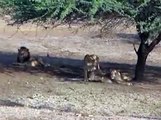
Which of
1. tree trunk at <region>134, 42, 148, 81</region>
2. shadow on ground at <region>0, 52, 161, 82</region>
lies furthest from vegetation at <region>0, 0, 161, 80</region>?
shadow on ground at <region>0, 52, 161, 82</region>

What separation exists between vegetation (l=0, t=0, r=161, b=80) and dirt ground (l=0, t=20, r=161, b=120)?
64.4 inches

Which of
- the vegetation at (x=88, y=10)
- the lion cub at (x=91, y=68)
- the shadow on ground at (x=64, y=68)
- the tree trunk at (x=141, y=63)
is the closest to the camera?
the vegetation at (x=88, y=10)

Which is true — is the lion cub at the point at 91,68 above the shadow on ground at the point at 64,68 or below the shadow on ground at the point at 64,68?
above

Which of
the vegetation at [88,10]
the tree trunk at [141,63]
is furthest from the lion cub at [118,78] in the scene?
the vegetation at [88,10]

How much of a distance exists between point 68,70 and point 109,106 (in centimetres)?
654

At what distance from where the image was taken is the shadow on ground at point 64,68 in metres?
19.9

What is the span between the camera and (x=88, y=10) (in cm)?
1712

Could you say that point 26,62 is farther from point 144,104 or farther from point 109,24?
point 144,104

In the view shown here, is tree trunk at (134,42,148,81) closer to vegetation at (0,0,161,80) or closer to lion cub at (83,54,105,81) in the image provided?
vegetation at (0,0,161,80)

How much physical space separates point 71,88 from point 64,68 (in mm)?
4374

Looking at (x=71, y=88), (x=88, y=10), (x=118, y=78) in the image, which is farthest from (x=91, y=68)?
(x=88, y=10)

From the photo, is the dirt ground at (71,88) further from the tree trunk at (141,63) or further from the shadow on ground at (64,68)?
the tree trunk at (141,63)

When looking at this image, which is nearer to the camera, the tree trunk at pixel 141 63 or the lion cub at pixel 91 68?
the lion cub at pixel 91 68

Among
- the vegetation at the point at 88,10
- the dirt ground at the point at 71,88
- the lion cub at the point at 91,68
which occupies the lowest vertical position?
the dirt ground at the point at 71,88
